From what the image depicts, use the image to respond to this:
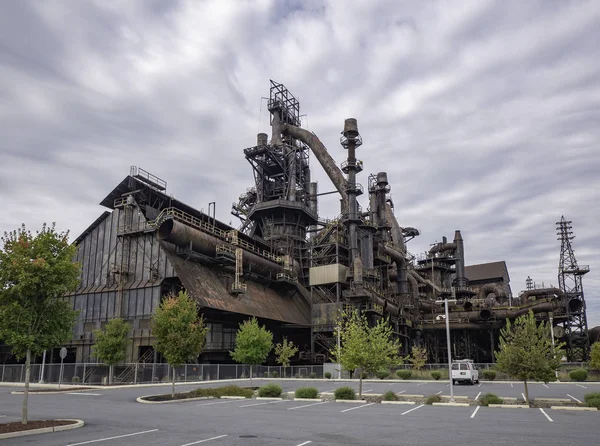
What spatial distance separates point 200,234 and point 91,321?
13.2 m

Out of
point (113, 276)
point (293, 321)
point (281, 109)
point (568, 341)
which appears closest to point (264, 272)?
point (293, 321)

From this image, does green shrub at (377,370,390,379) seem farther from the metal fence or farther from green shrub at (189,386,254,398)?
green shrub at (189,386,254,398)

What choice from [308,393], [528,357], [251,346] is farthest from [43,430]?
[251,346]

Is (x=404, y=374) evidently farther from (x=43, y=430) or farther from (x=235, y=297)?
(x=43, y=430)

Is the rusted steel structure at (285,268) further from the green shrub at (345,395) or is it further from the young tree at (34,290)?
the young tree at (34,290)

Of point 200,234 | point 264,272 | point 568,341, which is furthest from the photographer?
point 568,341

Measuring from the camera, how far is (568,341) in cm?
6059

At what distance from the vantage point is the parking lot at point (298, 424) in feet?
44.3

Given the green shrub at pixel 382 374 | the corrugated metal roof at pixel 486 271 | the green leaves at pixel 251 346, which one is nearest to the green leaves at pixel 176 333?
the green leaves at pixel 251 346

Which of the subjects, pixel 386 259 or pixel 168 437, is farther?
pixel 386 259

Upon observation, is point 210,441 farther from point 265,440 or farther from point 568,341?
point 568,341

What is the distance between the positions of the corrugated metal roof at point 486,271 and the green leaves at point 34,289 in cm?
10797

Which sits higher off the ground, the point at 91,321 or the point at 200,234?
the point at 200,234

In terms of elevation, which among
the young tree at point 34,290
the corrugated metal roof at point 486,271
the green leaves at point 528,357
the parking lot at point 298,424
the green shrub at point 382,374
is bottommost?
the green shrub at point 382,374
